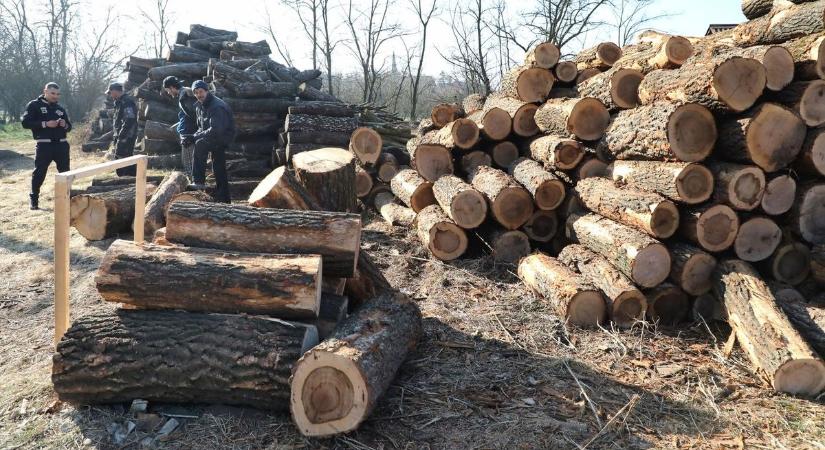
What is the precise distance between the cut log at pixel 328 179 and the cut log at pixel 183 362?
3.33m

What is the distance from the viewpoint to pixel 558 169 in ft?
18.4

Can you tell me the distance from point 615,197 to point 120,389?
385 cm

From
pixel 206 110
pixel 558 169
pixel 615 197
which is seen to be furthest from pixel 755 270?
pixel 206 110

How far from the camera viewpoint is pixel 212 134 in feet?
25.7

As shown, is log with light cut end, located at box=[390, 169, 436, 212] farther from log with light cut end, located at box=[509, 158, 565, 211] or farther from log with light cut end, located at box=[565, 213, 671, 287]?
log with light cut end, located at box=[565, 213, 671, 287]

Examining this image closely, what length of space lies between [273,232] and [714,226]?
3.19 metres

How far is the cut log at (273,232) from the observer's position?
3.54 meters

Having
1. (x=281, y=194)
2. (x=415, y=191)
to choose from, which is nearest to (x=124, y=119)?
(x=415, y=191)

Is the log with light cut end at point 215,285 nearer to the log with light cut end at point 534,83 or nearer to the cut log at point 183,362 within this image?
the cut log at point 183,362

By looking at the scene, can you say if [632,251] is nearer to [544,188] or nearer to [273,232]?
[544,188]

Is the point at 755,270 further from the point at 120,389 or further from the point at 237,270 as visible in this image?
the point at 120,389

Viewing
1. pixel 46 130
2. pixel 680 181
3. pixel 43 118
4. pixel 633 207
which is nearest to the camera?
pixel 680 181

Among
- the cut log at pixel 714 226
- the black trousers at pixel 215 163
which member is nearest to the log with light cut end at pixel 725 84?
Answer: the cut log at pixel 714 226

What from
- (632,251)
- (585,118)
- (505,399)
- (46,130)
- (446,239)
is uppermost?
(585,118)
